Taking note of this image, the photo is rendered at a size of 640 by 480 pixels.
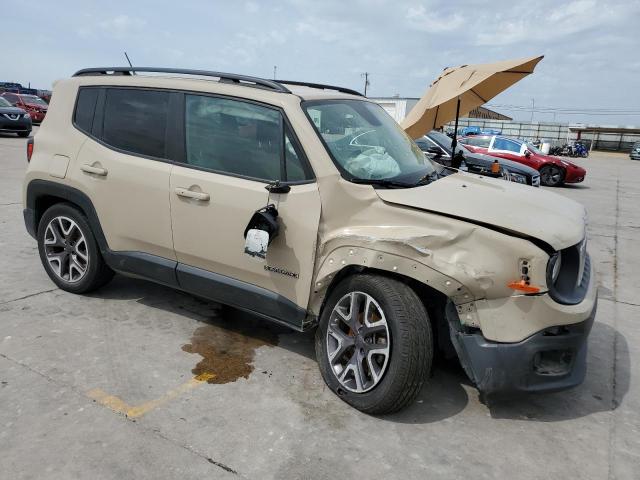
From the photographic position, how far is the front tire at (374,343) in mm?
2861

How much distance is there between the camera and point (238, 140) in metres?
3.53

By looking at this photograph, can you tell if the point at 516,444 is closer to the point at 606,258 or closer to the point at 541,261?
the point at 541,261

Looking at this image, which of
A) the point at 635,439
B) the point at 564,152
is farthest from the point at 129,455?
the point at 564,152

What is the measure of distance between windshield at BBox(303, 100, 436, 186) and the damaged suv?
16 millimetres

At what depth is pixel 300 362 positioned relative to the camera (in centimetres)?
366

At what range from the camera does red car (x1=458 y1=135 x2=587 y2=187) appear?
16.5m

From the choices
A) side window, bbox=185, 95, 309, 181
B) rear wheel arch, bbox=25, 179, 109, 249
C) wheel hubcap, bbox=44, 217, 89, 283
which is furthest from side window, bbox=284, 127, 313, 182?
wheel hubcap, bbox=44, 217, 89, 283

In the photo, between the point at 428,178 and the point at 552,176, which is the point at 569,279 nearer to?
the point at 428,178

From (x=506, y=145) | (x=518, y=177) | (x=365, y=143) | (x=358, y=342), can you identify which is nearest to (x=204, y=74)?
(x=365, y=143)

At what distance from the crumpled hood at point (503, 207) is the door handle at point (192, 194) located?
118cm

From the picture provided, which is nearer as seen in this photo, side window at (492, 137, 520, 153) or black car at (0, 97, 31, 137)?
side window at (492, 137, 520, 153)

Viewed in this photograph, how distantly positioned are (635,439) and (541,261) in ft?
4.06

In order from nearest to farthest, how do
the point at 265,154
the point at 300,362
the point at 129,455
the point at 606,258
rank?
1. the point at 129,455
2. the point at 265,154
3. the point at 300,362
4. the point at 606,258

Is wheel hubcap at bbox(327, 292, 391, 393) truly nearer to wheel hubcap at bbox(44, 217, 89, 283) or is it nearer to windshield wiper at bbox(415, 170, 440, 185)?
windshield wiper at bbox(415, 170, 440, 185)
